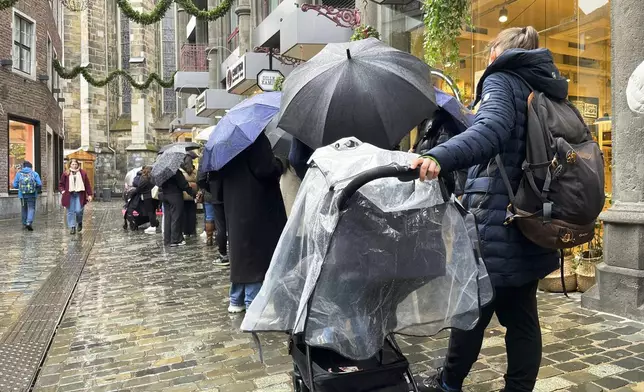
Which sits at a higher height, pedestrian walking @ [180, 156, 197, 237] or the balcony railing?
the balcony railing

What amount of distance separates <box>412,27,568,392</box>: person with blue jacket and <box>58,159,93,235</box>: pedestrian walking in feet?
41.4

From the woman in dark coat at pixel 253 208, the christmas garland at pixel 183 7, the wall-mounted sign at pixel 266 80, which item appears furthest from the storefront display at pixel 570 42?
the christmas garland at pixel 183 7

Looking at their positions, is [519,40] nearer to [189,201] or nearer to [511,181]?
[511,181]

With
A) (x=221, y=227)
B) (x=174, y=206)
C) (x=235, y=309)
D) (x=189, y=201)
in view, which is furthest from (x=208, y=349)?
(x=189, y=201)

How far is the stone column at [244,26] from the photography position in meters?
18.7

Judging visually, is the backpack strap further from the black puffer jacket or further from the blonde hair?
the blonde hair

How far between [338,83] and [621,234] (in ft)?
10.7

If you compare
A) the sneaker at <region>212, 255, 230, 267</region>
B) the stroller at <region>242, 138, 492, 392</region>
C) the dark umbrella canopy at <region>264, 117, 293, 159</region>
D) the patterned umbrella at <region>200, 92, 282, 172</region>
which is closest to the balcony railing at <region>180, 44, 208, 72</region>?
the sneaker at <region>212, 255, 230, 267</region>

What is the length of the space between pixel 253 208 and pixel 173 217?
599cm

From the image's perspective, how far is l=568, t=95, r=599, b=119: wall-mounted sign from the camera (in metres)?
7.05

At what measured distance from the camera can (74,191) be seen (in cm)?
1347

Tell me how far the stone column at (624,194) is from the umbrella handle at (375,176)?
12.6ft

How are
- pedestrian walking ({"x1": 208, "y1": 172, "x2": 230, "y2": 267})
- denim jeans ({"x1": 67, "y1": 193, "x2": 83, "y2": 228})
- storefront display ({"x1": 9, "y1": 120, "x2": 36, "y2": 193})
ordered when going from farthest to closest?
1. storefront display ({"x1": 9, "y1": 120, "x2": 36, "y2": 193})
2. denim jeans ({"x1": 67, "y1": 193, "x2": 83, "y2": 228})
3. pedestrian walking ({"x1": 208, "y1": 172, "x2": 230, "y2": 267})

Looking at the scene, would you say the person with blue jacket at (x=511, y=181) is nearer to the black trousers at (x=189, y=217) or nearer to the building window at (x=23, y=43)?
the black trousers at (x=189, y=217)
